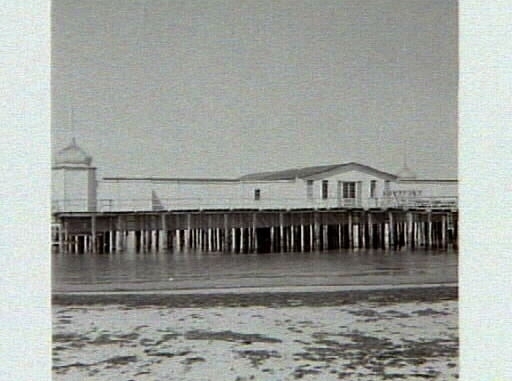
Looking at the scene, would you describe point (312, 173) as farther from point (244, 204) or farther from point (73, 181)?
point (73, 181)

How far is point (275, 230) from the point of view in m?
2.10

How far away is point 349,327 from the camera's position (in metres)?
1.98

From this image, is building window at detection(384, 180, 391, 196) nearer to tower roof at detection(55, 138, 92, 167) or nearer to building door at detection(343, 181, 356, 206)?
building door at detection(343, 181, 356, 206)

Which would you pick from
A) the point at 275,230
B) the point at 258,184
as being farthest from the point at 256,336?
the point at 258,184

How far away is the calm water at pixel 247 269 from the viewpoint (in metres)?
2.00

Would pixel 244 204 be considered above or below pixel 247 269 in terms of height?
above

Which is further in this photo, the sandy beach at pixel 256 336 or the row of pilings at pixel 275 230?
the row of pilings at pixel 275 230

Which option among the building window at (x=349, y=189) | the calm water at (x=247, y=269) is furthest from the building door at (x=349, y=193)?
the calm water at (x=247, y=269)

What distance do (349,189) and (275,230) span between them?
0.85 feet

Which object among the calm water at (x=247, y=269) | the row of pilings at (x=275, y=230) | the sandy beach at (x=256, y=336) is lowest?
the sandy beach at (x=256, y=336)

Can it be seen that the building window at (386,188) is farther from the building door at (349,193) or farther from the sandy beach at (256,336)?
the sandy beach at (256,336)

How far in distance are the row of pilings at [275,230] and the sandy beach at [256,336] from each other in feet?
0.46

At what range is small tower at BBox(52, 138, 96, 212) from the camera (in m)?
1.91
